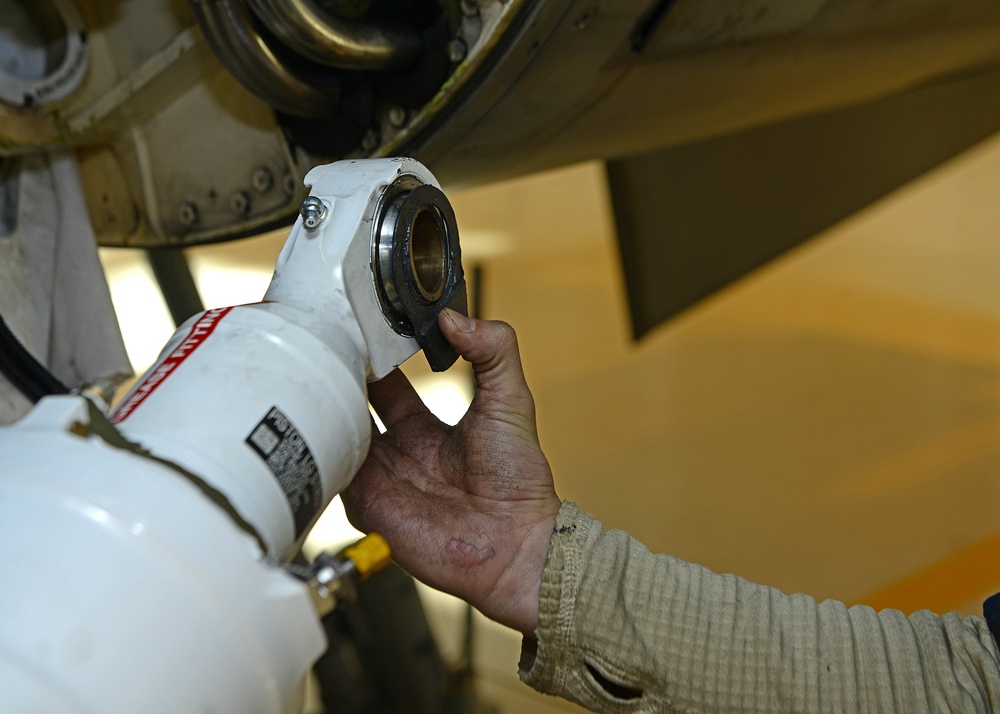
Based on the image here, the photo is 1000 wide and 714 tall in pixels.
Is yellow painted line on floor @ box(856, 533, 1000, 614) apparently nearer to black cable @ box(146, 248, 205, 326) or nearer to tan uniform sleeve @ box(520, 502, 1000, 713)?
tan uniform sleeve @ box(520, 502, 1000, 713)

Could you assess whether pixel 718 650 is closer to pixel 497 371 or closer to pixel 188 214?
pixel 497 371

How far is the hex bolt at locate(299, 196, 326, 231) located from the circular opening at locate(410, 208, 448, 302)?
0.07m

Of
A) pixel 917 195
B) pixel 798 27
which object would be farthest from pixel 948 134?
pixel 917 195

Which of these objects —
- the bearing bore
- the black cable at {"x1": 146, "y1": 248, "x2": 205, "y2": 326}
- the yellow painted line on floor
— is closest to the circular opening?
the bearing bore

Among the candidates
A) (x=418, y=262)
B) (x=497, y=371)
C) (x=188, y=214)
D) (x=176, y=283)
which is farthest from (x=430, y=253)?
(x=176, y=283)

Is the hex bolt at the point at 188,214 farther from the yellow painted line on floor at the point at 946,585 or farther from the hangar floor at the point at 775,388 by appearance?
the yellow painted line on floor at the point at 946,585

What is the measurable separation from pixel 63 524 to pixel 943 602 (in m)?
1.49

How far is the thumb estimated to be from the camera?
0.62 meters

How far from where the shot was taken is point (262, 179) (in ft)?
2.60

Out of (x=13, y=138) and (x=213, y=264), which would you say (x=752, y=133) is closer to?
(x=13, y=138)

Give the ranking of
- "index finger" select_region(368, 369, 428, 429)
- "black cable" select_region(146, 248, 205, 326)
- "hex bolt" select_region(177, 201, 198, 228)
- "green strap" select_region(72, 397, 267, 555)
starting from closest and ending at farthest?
1. "green strap" select_region(72, 397, 267, 555)
2. "index finger" select_region(368, 369, 428, 429)
3. "hex bolt" select_region(177, 201, 198, 228)
4. "black cable" select_region(146, 248, 205, 326)

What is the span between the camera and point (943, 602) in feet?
4.93

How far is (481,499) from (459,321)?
0.15m

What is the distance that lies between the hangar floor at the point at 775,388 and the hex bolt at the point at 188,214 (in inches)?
37.9
